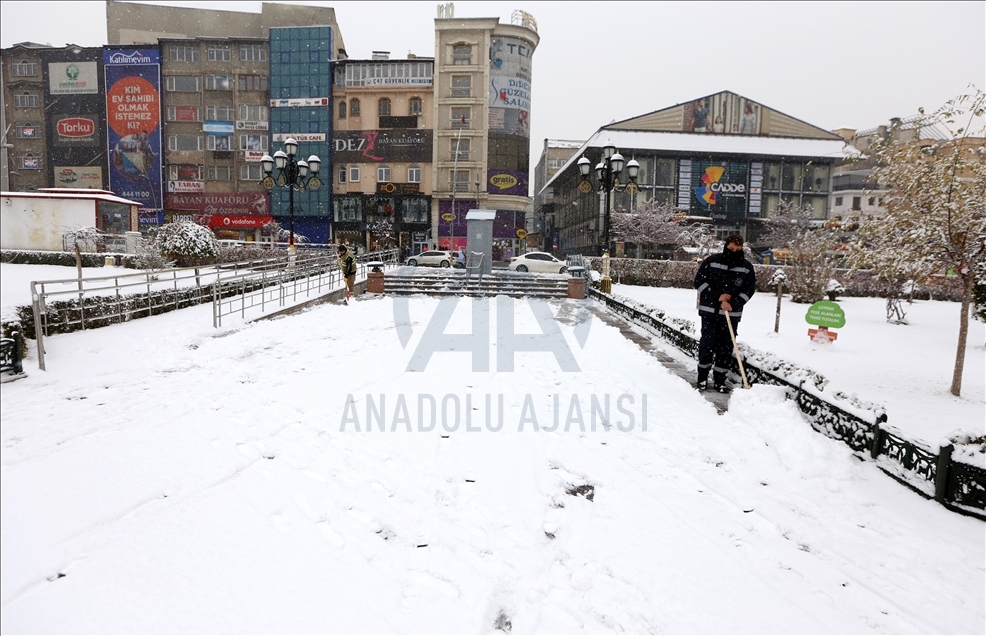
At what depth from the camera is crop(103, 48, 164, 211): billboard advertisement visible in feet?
130

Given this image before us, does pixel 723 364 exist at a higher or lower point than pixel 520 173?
lower

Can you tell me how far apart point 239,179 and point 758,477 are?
1748 inches

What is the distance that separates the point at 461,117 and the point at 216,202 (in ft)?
67.0

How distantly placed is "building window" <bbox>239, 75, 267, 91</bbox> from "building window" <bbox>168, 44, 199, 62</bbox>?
4.01 meters

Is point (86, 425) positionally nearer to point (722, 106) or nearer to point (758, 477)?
point (758, 477)

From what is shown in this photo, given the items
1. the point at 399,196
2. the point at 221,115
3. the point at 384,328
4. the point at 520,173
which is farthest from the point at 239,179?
the point at 384,328

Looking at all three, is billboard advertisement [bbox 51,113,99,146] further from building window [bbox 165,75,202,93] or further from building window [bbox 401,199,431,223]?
building window [bbox 401,199,431,223]

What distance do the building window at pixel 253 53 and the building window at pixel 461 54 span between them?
1457 centimetres

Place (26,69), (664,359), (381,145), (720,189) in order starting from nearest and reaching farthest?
1. (664,359)
2. (26,69)
3. (381,145)
4. (720,189)

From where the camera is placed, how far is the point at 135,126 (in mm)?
40844

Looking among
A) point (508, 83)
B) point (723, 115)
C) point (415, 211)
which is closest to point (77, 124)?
point (415, 211)

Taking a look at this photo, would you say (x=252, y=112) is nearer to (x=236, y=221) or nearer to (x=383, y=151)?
(x=236, y=221)

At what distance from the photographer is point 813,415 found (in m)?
5.88

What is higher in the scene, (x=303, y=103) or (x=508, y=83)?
(x=508, y=83)
